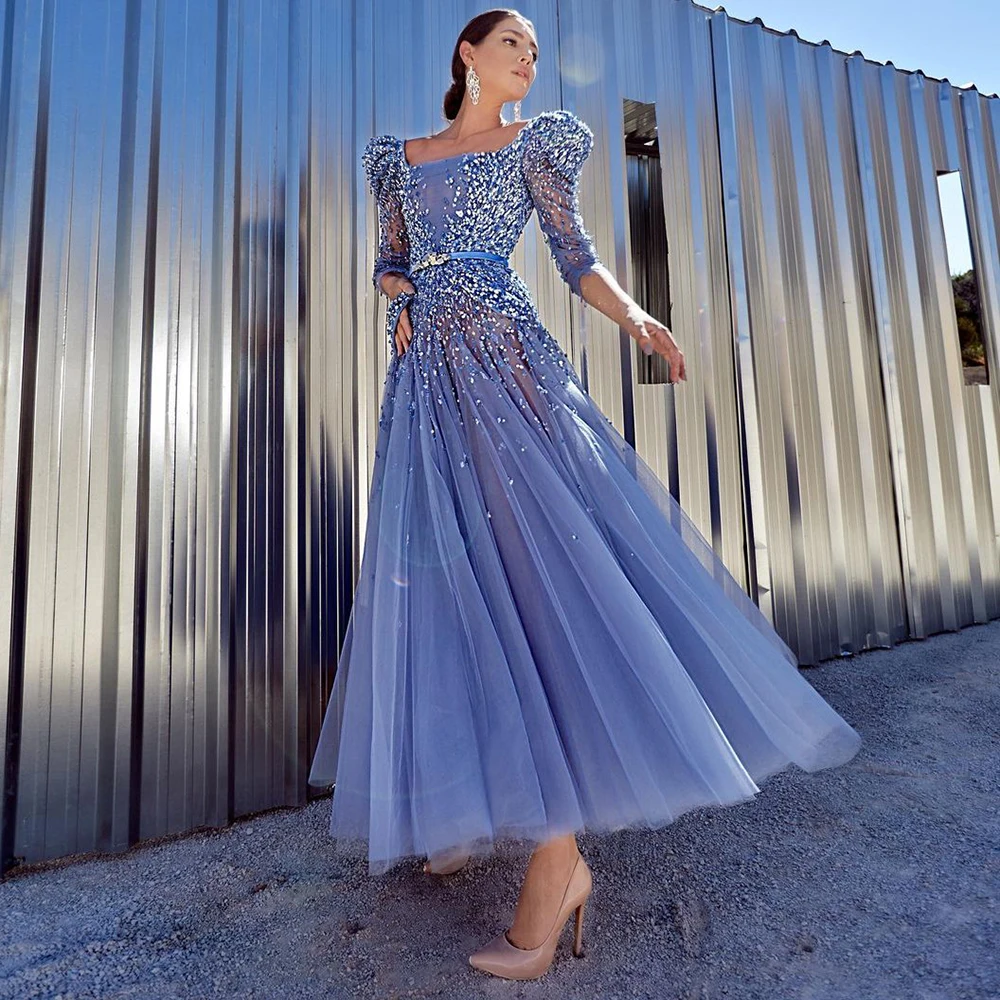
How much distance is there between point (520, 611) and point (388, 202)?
1.05 m

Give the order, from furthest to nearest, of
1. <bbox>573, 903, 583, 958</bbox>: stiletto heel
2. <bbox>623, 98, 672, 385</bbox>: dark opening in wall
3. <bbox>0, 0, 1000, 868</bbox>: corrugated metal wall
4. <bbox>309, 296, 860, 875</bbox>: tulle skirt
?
<bbox>623, 98, 672, 385</bbox>: dark opening in wall
<bbox>0, 0, 1000, 868</bbox>: corrugated metal wall
<bbox>573, 903, 583, 958</bbox>: stiletto heel
<bbox>309, 296, 860, 875</bbox>: tulle skirt

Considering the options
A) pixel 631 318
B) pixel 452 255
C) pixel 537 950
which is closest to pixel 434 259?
pixel 452 255

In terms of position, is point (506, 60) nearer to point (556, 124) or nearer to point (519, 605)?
point (556, 124)

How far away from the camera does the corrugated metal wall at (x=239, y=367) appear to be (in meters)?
1.53

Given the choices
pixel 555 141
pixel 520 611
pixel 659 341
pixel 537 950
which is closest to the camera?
pixel 537 950

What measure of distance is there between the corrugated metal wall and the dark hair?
14.9 inches

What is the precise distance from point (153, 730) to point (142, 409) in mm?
763

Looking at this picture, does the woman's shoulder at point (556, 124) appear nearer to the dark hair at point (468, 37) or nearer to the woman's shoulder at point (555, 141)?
the woman's shoulder at point (555, 141)

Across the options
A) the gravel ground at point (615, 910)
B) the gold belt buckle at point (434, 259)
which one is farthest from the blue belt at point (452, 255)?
the gravel ground at point (615, 910)

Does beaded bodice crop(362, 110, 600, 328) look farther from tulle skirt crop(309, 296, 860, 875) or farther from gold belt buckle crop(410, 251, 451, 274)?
tulle skirt crop(309, 296, 860, 875)

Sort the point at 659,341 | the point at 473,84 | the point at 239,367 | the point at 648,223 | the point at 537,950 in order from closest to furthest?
the point at 537,950
the point at 659,341
the point at 473,84
the point at 239,367
the point at 648,223

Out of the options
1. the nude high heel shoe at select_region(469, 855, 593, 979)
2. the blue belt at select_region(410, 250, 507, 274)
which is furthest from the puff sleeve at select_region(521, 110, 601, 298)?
the nude high heel shoe at select_region(469, 855, 593, 979)

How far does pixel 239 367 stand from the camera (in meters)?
1.75

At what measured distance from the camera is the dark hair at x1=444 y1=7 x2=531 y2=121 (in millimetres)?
1515
